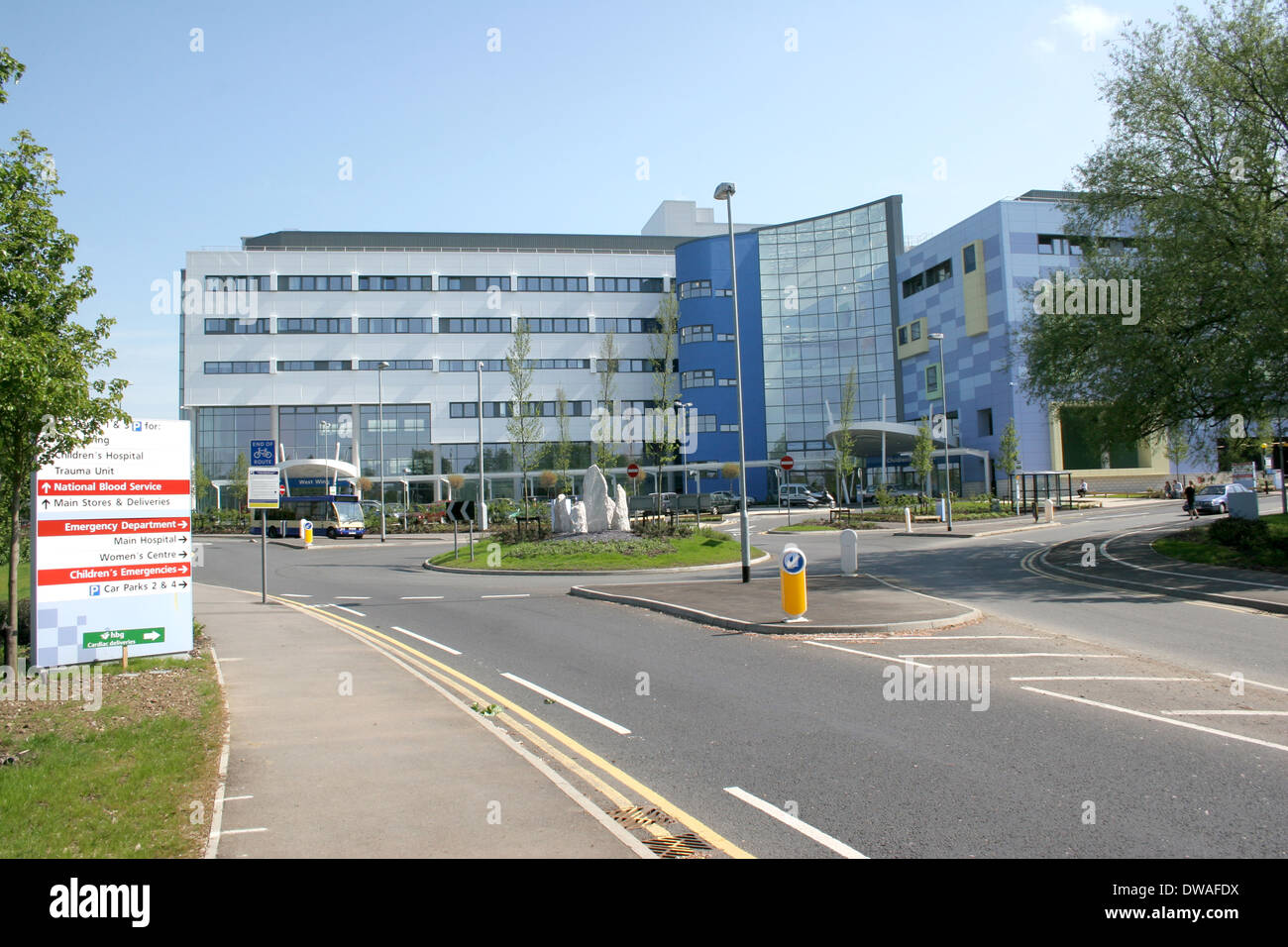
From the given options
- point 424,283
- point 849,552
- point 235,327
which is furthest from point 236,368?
point 849,552

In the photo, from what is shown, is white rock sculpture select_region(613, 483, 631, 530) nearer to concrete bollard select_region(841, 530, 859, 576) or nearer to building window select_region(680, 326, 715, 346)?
concrete bollard select_region(841, 530, 859, 576)

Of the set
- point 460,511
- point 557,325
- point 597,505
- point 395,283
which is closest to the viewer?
point 460,511

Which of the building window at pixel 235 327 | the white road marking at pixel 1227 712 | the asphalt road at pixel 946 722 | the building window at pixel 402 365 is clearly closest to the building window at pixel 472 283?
the building window at pixel 402 365

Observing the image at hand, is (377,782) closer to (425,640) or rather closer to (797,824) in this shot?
(797,824)

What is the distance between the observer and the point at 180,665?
10.6m

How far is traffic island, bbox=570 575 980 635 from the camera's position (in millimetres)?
12594

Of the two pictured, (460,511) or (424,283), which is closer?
(460,511)

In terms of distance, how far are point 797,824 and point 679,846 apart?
0.80 meters

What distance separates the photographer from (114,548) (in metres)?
10.4

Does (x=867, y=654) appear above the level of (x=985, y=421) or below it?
below

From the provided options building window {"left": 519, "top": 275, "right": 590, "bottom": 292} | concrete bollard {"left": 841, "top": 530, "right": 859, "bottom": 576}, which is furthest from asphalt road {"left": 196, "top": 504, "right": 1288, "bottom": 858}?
building window {"left": 519, "top": 275, "right": 590, "bottom": 292}

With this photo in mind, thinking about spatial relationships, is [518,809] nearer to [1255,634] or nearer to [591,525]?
[1255,634]

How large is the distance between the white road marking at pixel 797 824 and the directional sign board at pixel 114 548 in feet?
28.8
